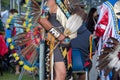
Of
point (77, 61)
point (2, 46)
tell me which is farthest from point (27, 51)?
point (2, 46)

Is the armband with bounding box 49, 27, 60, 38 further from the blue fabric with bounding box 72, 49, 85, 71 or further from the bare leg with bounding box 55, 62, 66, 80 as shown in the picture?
the blue fabric with bounding box 72, 49, 85, 71

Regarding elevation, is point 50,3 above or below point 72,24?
above

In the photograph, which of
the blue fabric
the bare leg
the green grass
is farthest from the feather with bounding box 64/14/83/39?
the green grass

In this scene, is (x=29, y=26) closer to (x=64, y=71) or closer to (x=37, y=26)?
(x=37, y=26)

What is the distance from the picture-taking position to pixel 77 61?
5922 millimetres

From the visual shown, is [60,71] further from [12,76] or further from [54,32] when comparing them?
[12,76]

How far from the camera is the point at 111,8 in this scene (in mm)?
5262

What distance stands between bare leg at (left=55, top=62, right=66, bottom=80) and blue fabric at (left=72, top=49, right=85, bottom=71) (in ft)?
3.49

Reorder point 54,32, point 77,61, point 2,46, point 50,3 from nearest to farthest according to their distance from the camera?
1. point 54,32
2. point 50,3
3. point 77,61
4. point 2,46

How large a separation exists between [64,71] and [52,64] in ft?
0.56

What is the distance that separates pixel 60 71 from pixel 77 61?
1170mm

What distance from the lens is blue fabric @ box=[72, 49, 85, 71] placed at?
5.89 meters

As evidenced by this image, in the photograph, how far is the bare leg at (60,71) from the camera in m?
4.77

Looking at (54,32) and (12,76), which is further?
(12,76)
